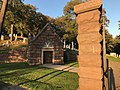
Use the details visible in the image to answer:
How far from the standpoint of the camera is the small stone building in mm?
26281

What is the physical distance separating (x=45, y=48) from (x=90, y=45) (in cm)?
2425

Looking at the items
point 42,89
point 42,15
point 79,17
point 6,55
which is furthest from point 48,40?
point 42,15

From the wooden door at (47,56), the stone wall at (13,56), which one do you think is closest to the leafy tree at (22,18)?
the stone wall at (13,56)

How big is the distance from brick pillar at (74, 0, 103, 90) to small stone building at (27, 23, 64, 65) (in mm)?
22873

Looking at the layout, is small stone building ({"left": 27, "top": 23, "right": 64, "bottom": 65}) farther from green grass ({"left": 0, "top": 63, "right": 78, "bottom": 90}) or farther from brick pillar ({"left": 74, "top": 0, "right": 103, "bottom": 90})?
brick pillar ({"left": 74, "top": 0, "right": 103, "bottom": 90})

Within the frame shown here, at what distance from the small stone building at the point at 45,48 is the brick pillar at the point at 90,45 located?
22873mm

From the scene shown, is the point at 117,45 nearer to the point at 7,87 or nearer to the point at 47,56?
the point at 47,56

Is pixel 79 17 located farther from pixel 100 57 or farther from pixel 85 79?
pixel 85 79

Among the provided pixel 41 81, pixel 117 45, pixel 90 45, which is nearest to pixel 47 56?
pixel 41 81

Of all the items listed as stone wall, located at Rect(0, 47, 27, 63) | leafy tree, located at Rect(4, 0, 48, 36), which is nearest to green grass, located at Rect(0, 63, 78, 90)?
stone wall, located at Rect(0, 47, 27, 63)

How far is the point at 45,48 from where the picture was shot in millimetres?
27500

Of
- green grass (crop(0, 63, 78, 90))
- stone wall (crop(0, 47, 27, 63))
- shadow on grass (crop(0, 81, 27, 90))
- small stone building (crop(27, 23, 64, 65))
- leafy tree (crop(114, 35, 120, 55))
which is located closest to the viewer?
shadow on grass (crop(0, 81, 27, 90))

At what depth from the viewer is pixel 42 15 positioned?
202 ft

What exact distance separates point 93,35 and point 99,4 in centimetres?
58
